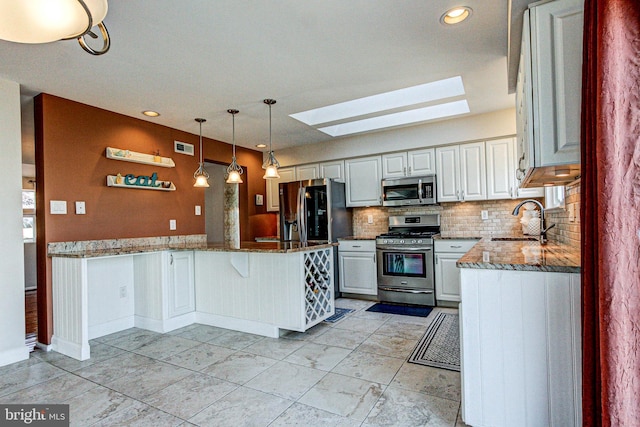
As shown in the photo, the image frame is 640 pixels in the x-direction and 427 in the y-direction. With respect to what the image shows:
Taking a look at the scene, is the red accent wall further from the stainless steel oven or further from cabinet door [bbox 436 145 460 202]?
cabinet door [bbox 436 145 460 202]

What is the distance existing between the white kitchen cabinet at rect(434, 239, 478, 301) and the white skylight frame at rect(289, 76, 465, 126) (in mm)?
1668

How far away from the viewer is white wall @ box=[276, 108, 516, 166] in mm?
3957

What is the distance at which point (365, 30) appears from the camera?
222 centimetres

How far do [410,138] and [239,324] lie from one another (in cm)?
310

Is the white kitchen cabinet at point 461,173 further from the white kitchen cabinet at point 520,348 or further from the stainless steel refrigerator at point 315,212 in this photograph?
the white kitchen cabinet at point 520,348

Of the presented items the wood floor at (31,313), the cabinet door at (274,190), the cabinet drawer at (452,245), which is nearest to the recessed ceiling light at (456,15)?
the cabinet drawer at (452,245)

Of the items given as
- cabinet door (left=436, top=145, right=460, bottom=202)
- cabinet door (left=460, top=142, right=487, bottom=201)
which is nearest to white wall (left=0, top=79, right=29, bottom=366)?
cabinet door (left=436, top=145, right=460, bottom=202)

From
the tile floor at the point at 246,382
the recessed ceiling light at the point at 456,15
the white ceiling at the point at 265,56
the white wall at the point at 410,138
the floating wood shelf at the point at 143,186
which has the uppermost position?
the recessed ceiling light at the point at 456,15

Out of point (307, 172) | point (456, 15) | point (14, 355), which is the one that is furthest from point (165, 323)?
point (456, 15)

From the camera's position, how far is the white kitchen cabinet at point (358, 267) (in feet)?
14.8

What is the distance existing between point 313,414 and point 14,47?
10.00ft

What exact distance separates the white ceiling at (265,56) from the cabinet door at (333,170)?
150 cm

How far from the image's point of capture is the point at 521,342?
1.58m

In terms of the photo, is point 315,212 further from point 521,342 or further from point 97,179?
point 521,342
